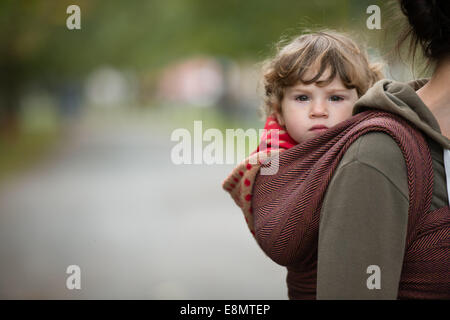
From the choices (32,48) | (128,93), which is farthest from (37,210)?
(128,93)

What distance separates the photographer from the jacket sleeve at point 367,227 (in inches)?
69.4

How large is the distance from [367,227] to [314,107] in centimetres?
93

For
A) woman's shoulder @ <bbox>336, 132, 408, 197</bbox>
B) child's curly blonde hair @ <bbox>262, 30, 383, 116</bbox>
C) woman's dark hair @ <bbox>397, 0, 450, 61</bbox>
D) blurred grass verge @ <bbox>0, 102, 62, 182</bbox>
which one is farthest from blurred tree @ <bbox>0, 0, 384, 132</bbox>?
woman's shoulder @ <bbox>336, 132, 408, 197</bbox>

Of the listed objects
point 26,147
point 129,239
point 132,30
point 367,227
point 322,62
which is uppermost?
point 132,30

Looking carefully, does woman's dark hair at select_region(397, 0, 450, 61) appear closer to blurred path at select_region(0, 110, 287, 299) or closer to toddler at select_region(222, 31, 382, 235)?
toddler at select_region(222, 31, 382, 235)

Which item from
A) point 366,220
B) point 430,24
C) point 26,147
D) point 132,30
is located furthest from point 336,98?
point 132,30

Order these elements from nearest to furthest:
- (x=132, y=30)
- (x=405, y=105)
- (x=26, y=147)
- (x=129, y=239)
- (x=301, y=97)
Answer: (x=405, y=105) < (x=301, y=97) < (x=129, y=239) < (x=26, y=147) < (x=132, y=30)

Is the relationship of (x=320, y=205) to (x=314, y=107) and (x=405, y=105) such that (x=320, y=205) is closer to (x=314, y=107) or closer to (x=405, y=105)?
(x=405, y=105)

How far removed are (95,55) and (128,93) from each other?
126ft

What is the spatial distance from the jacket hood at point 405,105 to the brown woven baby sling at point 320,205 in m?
0.02

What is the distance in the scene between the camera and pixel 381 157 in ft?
5.90
